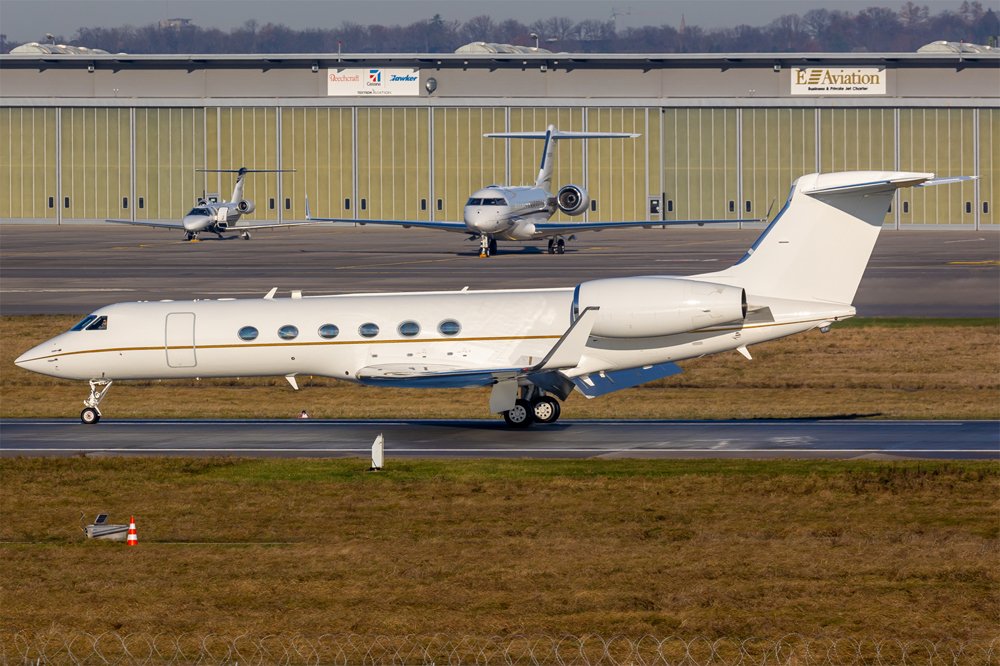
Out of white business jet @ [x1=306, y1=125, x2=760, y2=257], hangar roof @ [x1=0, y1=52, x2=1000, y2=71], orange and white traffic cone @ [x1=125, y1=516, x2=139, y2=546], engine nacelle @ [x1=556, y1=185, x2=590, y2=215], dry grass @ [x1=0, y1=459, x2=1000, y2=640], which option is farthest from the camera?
hangar roof @ [x1=0, y1=52, x2=1000, y2=71]

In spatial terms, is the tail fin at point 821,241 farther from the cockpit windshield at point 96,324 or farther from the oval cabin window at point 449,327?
the cockpit windshield at point 96,324

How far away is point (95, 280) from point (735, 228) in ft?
173

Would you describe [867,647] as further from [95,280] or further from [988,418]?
[95,280]

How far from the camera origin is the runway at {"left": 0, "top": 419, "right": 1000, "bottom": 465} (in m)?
26.6

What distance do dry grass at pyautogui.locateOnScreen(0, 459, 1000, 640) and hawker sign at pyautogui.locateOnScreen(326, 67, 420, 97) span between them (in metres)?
79.5

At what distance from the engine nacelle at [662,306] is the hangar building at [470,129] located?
7377 centimetres

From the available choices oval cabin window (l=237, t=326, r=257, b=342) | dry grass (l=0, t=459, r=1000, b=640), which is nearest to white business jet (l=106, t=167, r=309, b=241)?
oval cabin window (l=237, t=326, r=257, b=342)

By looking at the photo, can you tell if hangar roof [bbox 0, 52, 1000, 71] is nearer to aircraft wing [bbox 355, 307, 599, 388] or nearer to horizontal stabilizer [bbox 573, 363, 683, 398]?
horizontal stabilizer [bbox 573, 363, 683, 398]

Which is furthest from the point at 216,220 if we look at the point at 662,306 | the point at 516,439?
the point at 662,306

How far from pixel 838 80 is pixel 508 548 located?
8641 cm

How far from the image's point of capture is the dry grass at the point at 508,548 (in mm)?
15758

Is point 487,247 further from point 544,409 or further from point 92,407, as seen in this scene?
point 544,409

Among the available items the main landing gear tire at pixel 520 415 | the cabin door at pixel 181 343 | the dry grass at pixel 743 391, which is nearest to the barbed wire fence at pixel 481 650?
the main landing gear tire at pixel 520 415

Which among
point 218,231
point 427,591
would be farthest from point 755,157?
point 427,591
